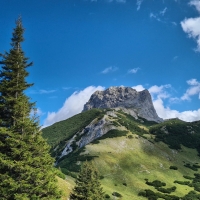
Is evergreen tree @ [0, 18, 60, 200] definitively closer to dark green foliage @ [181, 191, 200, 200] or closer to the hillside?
the hillside

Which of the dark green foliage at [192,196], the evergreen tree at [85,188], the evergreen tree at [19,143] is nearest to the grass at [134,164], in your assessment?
the dark green foliage at [192,196]

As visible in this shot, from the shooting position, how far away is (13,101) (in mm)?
22391

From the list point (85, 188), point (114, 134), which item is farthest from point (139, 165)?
point (85, 188)

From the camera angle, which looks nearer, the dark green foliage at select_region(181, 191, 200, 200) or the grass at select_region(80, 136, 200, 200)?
the dark green foliage at select_region(181, 191, 200, 200)

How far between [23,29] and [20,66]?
399 cm

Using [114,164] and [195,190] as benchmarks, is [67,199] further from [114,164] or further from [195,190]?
[195,190]

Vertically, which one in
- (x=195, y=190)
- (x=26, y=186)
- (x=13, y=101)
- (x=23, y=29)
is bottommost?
(x=195, y=190)

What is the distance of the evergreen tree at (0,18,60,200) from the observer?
1947 cm

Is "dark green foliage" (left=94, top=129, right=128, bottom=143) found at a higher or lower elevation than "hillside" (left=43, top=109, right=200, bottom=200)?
higher

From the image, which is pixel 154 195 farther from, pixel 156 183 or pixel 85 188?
pixel 85 188

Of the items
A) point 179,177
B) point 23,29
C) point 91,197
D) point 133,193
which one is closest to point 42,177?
point 23,29

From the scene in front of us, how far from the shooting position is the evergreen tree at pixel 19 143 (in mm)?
19469

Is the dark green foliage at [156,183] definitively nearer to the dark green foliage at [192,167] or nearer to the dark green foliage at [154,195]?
the dark green foliage at [154,195]

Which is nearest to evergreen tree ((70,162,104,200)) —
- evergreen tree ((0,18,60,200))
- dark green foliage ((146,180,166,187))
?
evergreen tree ((0,18,60,200))
